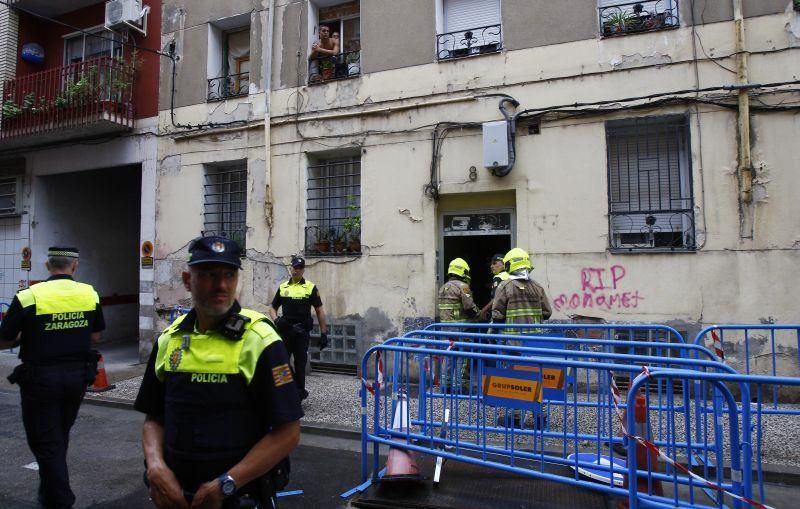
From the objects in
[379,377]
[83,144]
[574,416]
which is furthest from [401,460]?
[83,144]

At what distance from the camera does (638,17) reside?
23.6ft

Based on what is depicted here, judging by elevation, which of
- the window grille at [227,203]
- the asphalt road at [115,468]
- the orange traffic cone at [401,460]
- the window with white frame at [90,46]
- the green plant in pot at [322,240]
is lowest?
the asphalt road at [115,468]

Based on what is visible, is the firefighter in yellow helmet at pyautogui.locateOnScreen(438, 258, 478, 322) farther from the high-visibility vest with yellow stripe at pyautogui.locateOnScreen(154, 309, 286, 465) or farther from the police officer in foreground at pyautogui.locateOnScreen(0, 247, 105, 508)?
the high-visibility vest with yellow stripe at pyautogui.locateOnScreen(154, 309, 286, 465)

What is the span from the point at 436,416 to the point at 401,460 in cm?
95

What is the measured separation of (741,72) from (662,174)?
5.10ft

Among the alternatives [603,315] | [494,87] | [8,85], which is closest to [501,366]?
[603,315]

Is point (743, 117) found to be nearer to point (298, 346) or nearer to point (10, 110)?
point (298, 346)

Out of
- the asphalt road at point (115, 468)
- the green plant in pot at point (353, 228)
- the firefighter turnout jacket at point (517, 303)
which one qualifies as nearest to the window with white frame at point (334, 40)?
the green plant in pot at point (353, 228)

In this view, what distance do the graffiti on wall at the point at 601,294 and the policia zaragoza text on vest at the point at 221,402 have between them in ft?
19.2

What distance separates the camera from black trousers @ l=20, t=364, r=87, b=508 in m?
3.54

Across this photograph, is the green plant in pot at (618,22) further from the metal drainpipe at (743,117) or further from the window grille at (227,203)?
the window grille at (227,203)

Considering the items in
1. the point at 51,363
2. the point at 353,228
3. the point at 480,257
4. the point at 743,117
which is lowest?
the point at 51,363

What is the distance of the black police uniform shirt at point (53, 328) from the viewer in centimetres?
366

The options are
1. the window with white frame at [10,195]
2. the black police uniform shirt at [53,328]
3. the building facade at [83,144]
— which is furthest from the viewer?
the window with white frame at [10,195]
